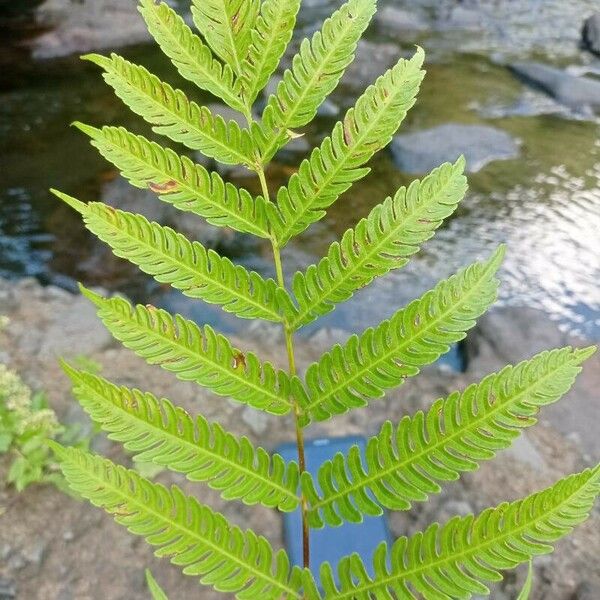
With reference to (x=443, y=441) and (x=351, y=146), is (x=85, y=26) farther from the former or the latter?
(x=443, y=441)

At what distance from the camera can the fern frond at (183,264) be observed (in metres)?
0.93

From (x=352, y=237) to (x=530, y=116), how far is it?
35.8 feet

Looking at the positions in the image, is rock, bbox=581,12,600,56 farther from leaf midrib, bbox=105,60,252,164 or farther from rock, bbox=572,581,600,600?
leaf midrib, bbox=105,60,252,164

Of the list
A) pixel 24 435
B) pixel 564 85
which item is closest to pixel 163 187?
pixel 24 435

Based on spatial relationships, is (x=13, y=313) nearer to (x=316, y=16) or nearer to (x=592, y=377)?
(x=592, y=377)

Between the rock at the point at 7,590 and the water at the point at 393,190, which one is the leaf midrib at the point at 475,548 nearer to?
the rock at the point at 7,590

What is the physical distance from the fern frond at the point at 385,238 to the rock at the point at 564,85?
11292 mm

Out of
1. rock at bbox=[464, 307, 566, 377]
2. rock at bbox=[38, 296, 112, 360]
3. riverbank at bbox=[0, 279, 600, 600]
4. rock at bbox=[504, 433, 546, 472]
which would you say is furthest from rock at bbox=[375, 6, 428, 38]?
rock at bbox=[504, 433, 546, 472]

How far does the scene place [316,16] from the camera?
15.0 meters

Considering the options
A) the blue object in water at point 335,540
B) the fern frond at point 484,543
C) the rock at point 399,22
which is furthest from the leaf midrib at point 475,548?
the rock at point 399,22

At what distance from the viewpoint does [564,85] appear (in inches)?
444

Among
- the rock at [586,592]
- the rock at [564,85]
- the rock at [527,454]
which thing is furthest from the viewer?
A: the rock at [564,85]

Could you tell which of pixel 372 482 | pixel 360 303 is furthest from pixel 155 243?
pixel 360 303

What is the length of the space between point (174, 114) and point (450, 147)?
908cm
